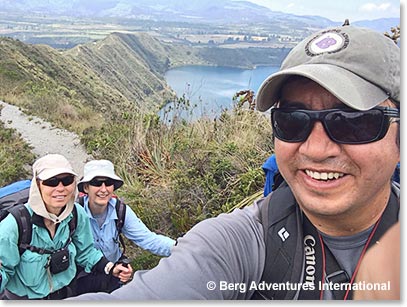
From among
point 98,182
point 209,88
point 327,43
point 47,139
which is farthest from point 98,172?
point 47,139

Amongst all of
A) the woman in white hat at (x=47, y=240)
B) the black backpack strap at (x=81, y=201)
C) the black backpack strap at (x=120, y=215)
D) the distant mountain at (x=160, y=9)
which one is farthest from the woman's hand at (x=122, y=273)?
the distant mountain at (x=160, y=9)

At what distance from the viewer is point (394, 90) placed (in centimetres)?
75

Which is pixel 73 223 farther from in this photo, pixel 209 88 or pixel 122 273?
pixel 209 88

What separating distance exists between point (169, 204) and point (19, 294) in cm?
111

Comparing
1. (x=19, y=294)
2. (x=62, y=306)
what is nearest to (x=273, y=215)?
(x=62, y=306)

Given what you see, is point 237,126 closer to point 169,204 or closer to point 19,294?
point 169,204

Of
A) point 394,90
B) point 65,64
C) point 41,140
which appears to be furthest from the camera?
point 65,64

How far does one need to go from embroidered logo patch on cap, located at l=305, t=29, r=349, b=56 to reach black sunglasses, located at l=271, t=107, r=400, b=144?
4.4 inches

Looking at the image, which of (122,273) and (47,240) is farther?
(122,273)

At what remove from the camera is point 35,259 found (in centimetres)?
146

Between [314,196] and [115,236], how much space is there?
131 centimetres

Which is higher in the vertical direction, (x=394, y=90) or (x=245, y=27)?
(x=245, y=27)

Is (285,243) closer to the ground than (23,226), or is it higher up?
higher up

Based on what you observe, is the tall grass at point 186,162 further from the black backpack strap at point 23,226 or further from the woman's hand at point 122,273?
the black backpack strap at point 23,226
